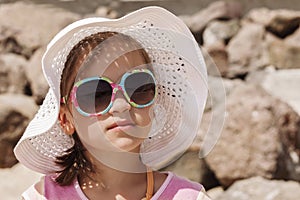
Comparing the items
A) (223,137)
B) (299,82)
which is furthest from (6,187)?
(299,82)

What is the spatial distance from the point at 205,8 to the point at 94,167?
550cm

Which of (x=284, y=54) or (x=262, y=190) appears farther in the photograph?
(x=284, y=54)

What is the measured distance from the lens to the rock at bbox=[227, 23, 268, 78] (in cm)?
642

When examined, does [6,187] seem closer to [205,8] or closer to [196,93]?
[196,93]

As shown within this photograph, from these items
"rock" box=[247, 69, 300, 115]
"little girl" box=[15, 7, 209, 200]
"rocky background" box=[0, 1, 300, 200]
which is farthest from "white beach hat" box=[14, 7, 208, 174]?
"rock" box=[247, 69, 300, 115]

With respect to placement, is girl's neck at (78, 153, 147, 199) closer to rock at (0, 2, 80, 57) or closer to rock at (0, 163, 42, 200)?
rock at (0, 163, 42, 200)

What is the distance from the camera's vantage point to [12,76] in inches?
235

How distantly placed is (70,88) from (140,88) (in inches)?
7.3

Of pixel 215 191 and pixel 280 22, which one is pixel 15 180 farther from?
pixel 280 22

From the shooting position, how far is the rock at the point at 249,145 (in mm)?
4273

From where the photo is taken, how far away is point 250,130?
4.36 metres

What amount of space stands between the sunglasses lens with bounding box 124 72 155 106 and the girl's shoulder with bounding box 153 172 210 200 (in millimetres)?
250

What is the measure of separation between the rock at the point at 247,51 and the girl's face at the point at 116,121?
453 cm

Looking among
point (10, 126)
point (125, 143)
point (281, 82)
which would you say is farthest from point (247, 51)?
point (125, 143)
